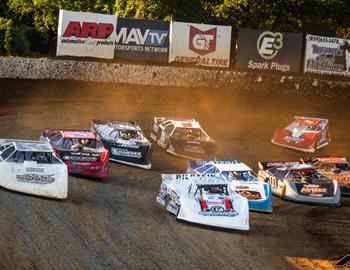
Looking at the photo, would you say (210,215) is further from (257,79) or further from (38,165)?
(257,79)

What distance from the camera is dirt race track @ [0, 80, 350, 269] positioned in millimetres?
20922

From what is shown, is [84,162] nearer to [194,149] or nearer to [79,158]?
[79,158]

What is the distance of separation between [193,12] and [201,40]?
28.8 feet

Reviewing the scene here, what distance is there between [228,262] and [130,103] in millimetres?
18162

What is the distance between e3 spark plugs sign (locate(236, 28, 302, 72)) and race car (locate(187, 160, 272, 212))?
13234 millimetres

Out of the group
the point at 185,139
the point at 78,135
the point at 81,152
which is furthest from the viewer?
the point at 185,139

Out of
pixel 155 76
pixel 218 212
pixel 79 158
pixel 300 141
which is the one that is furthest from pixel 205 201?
pixel 155 76

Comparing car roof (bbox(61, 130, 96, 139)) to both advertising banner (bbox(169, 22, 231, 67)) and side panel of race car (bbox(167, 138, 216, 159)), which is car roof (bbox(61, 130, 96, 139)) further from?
advertising banner (bbox(169, 22, 231, 67))

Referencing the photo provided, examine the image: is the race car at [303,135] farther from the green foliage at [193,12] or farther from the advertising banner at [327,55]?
the green foliage at [193,12]

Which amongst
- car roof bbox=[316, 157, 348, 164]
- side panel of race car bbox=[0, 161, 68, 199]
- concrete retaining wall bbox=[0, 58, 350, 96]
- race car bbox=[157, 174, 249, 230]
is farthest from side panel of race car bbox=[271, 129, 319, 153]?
side panel of race car bbox=[0, 161, 68, 199]

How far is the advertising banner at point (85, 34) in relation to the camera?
3922 centimetres

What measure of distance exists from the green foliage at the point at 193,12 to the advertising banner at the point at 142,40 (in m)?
6.65

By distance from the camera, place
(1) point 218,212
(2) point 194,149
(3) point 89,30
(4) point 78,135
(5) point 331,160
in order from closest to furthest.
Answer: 1. (1) point 218,212
2. (4) point 78,135
3. (5) point 331,160
4. (2) point 194,149
5. (3) point 89,30

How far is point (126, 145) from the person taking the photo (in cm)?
3064
